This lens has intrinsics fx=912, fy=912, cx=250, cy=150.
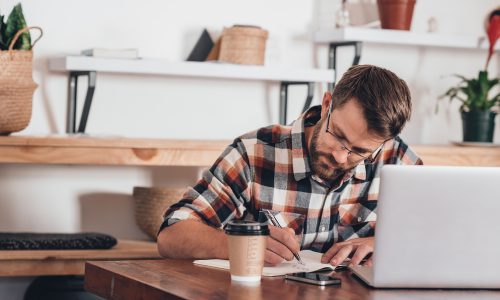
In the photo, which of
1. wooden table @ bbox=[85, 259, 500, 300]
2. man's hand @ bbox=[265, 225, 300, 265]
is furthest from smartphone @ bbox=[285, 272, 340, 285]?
man's hand @ bbox=[265, 225, 300, 265]

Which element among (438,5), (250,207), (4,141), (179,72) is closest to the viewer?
(250,207)

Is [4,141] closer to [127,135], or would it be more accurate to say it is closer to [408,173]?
[127,135]

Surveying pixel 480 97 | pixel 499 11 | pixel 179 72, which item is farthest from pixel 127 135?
pixel 499 11

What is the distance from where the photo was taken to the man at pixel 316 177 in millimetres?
2100

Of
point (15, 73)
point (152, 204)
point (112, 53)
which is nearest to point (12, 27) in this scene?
point (15, 73)

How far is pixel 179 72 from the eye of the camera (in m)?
3.31

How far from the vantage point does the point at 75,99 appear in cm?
333

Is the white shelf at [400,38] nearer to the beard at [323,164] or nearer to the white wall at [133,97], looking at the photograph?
the white wall at [133,97]

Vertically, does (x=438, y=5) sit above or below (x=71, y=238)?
above

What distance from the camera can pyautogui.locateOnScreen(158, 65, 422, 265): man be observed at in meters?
2.10

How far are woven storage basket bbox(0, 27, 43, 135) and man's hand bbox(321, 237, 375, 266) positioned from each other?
1.38 metres

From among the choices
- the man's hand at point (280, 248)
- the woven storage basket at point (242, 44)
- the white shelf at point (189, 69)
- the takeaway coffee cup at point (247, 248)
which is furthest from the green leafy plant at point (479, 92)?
the takeaway coffee cup at point (247, 248)

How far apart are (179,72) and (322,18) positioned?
77 cm

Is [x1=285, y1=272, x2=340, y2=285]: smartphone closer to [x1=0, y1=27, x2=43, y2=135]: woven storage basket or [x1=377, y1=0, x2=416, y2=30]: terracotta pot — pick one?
[x1=0, y1=27, x2=43, y2=135]: woven storage basket
